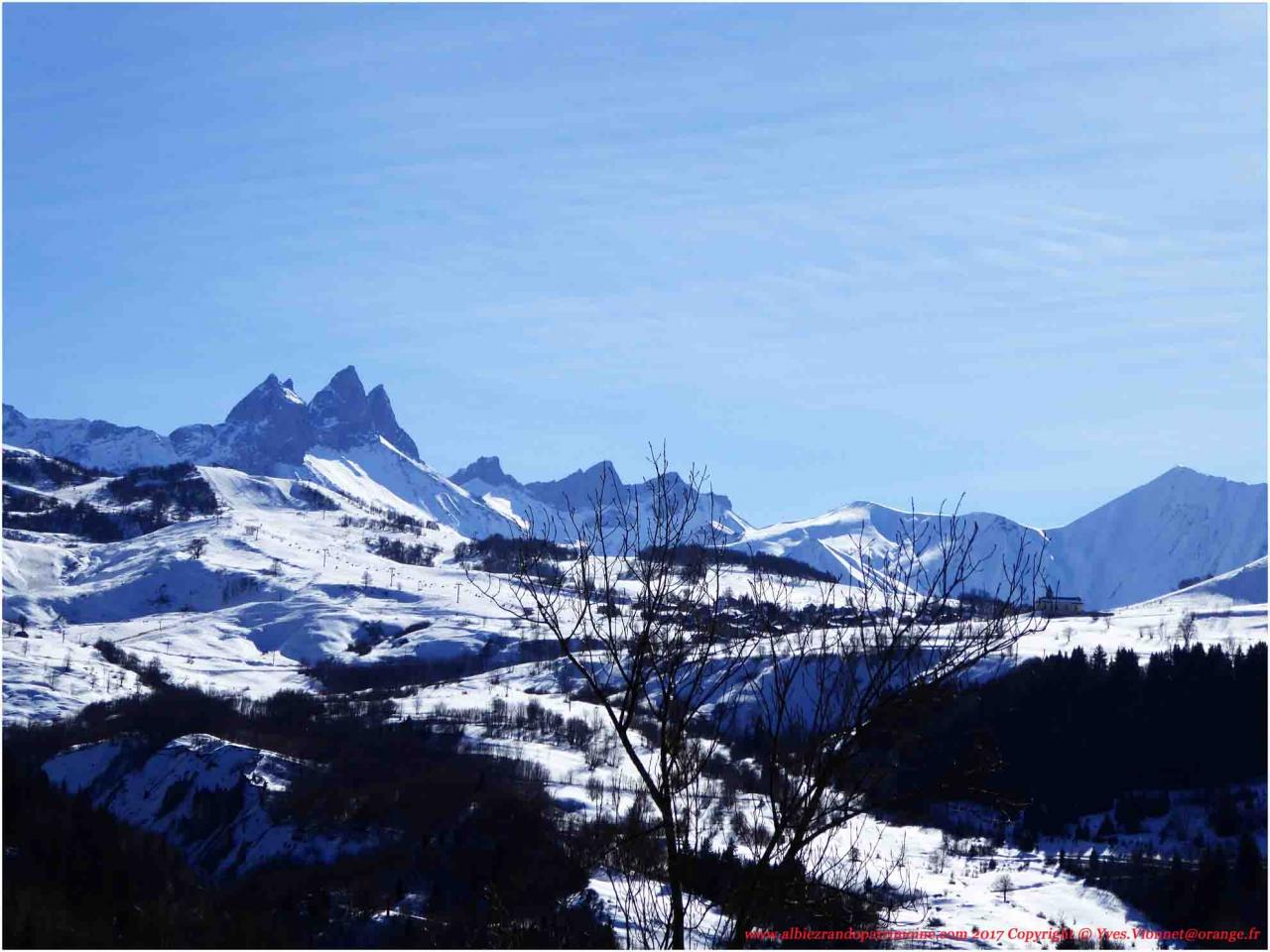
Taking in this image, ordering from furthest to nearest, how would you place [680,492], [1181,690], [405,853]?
[1181,690], [405,853], [680,492]

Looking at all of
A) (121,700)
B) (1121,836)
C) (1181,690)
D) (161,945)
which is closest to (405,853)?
(161,945)

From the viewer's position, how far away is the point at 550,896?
70875 mm

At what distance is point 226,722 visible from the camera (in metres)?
171

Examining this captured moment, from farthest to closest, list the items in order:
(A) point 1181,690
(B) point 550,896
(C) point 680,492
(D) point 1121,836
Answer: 1. (A) point 1181,690
2. (D) point 1121,836
3. (B) point 550,896
4. (C) point 680,492

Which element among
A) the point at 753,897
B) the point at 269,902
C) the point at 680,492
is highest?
the point at 680,492

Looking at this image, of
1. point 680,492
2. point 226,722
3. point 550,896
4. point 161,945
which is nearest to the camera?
point 680,492

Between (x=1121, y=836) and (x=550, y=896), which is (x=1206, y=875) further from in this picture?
(x=550, y=896)

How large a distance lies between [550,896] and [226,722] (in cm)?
11468

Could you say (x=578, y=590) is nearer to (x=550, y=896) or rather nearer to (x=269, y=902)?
(x=550, y=896)

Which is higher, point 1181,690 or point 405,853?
point 1181,690

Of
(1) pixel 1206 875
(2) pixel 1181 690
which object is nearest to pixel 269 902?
(1) pixel 1206 875

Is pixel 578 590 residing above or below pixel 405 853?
above

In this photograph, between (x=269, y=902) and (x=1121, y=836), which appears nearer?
(x=269, y=902)

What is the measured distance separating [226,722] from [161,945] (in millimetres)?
121453
